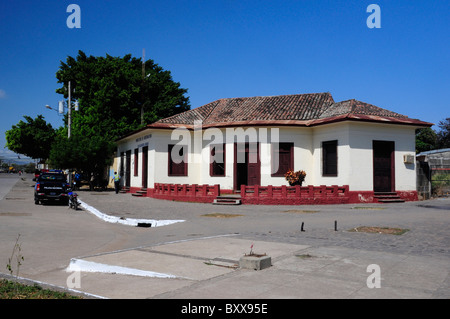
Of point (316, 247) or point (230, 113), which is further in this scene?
point (230, 113)

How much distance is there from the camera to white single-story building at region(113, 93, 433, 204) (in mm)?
20250

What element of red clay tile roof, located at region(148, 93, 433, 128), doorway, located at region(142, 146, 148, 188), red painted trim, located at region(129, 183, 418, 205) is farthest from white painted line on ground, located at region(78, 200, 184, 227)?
doorway, located at region(142, 146, 148, 188)

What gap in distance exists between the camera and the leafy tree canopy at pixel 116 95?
37.8m

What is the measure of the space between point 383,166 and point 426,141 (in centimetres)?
3540

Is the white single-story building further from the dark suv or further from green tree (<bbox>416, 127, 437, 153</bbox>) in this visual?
green tree (<bbox>416, 127, 437, 153</bbox>)

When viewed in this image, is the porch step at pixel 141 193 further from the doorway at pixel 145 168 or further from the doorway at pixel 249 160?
the doorway at pixel 249 160

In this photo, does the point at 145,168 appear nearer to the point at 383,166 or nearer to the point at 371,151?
the point at 371,151

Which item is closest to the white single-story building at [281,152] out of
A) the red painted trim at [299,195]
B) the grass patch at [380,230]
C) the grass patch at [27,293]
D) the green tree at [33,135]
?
the red painted trim at [299,195]

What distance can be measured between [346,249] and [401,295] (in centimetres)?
301

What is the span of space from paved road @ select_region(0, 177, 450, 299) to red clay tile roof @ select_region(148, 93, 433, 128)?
9487 mm

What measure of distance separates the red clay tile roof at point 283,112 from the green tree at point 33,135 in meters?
30.9
